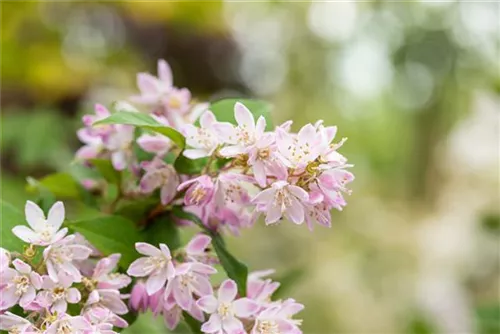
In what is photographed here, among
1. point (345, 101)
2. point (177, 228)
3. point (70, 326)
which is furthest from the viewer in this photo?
point (345, 101)

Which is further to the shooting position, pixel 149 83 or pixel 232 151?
pixel 149 83

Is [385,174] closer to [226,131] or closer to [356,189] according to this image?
[356,189]

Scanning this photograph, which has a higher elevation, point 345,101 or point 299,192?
point 299,192

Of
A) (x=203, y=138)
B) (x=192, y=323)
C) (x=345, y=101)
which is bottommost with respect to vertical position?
(x=345, y=101)

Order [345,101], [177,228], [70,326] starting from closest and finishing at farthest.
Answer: [70,326] → [177,228] → [345,101]

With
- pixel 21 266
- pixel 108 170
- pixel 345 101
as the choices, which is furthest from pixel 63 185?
pixel 345 101

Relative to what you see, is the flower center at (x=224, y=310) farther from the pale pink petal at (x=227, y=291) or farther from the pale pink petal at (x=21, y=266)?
the pale pink petal at (x=21, y=266)

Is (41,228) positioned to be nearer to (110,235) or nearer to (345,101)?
(110,235)
